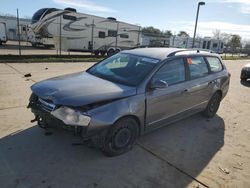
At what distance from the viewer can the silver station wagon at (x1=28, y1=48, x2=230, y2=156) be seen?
3100 millimetres

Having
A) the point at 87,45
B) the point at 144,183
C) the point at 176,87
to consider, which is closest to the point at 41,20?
the point at 87,45

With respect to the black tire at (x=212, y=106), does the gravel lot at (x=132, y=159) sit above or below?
below

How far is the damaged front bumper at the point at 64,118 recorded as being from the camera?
302cm

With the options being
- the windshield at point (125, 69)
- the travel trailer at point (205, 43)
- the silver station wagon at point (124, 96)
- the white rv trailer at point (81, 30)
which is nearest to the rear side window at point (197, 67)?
the silver station wagon at point (124, 96)

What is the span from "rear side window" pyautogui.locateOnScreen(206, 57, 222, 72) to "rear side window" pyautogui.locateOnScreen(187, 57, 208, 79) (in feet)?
0.87

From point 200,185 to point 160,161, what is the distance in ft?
2.28

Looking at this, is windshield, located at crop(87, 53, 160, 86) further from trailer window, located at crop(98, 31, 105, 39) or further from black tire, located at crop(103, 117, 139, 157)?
trailer window, located at crop(98, 31, 105, 39)

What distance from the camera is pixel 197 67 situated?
4844 mm

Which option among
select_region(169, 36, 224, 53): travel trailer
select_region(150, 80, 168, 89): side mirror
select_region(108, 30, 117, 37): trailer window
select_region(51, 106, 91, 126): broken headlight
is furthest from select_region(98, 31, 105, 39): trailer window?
select_region(169, 36, 224, 53): travel trailer

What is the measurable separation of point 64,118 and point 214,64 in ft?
13.3

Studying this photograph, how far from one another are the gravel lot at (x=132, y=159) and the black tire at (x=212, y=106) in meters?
0.57

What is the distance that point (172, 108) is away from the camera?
13.9 ft

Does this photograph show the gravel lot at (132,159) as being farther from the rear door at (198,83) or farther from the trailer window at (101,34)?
the trailer window at (101,34)

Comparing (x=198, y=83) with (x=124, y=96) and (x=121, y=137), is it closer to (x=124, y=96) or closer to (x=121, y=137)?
(x=124, y=96)
